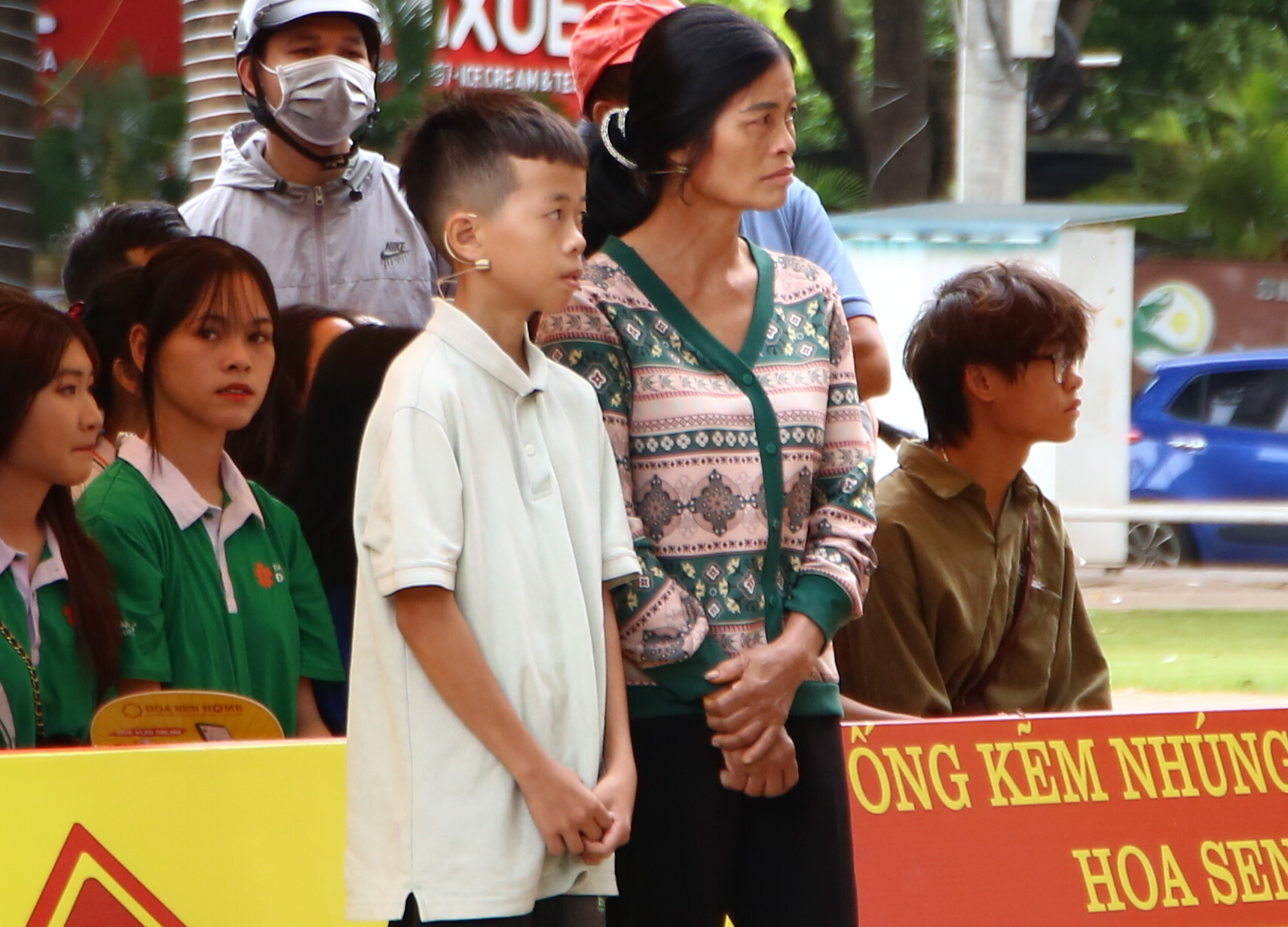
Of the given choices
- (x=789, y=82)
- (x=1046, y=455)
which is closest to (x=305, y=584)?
(x=789, y=82)

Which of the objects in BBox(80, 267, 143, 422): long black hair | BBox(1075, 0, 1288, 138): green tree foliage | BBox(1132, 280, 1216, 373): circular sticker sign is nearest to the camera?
BBox(80, 267, 143, 422): long black hair

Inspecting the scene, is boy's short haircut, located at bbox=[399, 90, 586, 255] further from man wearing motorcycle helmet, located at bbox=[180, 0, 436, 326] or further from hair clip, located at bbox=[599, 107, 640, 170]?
man wearing motorcycle helmet, located at bbox=[180, 0, 436, 326]

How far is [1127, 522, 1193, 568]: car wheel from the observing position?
12.7 meters

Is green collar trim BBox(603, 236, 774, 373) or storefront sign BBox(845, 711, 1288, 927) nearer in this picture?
green collar trim BBox(603, 236, 774, 373)

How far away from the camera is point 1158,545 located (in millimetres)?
12742

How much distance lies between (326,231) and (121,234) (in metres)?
0.59

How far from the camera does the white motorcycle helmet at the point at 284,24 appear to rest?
379cm

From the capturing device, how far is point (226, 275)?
10.5 feet

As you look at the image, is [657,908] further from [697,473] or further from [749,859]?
[697,473]

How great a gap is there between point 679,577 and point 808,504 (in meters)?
0.23

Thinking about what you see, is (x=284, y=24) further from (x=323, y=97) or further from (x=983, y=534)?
(x=983, y=534)

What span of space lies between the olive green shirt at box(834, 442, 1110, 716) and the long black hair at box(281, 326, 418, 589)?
1.02 m

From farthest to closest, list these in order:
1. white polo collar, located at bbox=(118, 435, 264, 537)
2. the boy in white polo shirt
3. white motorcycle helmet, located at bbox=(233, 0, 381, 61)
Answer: white motorcycle helmet, located at bbox=(233, 0, 381, 61) < white polo collar, located at bbox=(118, 435, 264, 537) < the boy in white polo shirt

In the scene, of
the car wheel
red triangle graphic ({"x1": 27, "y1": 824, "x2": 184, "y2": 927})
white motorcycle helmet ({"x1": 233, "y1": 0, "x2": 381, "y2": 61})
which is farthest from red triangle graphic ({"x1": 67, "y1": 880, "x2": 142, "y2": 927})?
the car wheel
